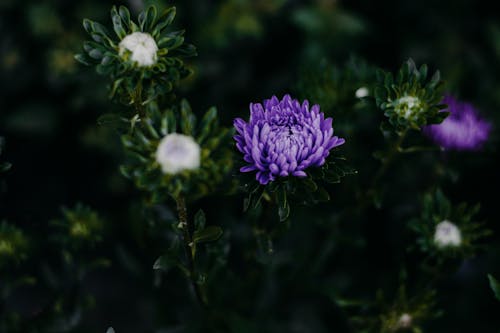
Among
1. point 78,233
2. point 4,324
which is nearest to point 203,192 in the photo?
point 78,233

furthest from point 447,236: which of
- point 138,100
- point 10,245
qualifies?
point 10,245

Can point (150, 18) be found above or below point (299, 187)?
above

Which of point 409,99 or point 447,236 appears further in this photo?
point 447,236

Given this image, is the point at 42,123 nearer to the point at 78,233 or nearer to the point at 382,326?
the point at 78,233

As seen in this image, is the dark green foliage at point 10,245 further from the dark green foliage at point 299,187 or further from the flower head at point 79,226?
the dark green foliage at point 299,187

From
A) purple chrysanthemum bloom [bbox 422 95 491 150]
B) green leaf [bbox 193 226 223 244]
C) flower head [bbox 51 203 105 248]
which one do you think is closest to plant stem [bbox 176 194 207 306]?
green leaf [bbox 193 226 223 244]

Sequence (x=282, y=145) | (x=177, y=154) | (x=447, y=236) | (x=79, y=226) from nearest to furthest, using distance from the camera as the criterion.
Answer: (x=177, y=154)
(x=282, y=145)
(x=447, y=236)
(x=79, y=226)

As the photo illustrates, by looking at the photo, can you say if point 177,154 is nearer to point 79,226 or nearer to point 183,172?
point 183,172
